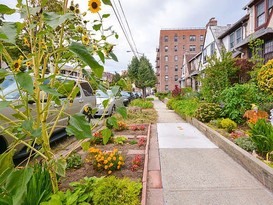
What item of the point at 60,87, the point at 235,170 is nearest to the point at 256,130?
the point at 235,170

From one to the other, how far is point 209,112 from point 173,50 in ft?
184

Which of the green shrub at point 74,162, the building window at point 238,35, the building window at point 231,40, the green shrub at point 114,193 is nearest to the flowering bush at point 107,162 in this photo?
the green shrub at point 74,162

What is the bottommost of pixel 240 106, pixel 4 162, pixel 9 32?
pixel 240 106

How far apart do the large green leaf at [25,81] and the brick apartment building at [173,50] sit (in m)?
59.4

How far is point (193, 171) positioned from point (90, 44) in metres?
3.15

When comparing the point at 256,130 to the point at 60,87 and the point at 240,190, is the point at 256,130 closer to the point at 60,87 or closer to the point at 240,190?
the point at 240,190

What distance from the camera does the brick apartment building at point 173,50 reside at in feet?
199

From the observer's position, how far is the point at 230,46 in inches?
784

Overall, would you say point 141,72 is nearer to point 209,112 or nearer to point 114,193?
point 209,112

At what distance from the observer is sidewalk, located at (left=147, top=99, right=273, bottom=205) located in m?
3.06

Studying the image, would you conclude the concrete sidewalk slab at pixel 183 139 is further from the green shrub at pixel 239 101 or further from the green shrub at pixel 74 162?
the green shrub at pixel 74 162

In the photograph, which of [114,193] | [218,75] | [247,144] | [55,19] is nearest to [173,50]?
[218,75]

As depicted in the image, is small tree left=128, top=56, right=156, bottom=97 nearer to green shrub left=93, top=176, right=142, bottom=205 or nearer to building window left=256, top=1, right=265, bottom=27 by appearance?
building window left=256, top=1, right=265, bottom=27

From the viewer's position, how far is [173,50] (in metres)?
62.0
